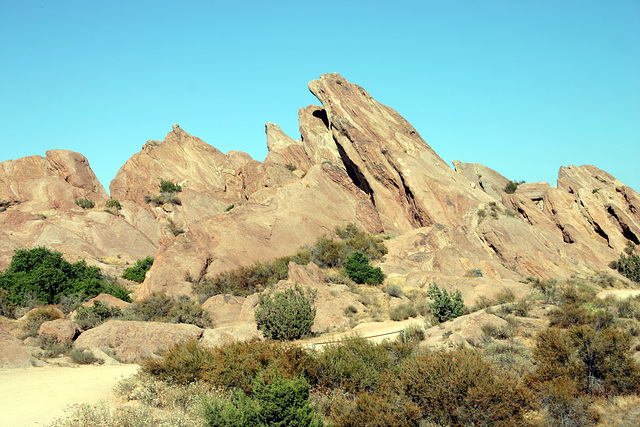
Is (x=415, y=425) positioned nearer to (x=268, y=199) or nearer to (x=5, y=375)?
(x=5, y=375)

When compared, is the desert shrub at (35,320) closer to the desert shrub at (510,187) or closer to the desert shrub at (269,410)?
the desert shrub at (269,410)

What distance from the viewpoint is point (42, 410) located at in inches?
385

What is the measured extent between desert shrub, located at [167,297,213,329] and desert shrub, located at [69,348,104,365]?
5.61 metres

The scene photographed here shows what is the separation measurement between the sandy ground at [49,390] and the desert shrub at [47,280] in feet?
40.9

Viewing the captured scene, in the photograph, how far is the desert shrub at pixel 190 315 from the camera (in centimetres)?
2007

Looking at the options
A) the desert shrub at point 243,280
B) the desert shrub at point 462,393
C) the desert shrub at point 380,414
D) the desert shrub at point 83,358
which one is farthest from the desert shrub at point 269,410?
the desert shrub at point 243,280

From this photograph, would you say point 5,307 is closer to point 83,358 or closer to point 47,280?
point 47,280

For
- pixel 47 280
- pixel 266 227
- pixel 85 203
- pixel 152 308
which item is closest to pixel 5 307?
pixel 47 280

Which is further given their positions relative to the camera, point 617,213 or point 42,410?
point 617,213

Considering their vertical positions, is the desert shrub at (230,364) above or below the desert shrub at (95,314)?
below

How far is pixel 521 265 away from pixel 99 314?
68.7 ft

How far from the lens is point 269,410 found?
27.3 ft

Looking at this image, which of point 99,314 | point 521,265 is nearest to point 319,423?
point 99,314

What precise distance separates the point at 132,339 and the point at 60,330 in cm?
220
